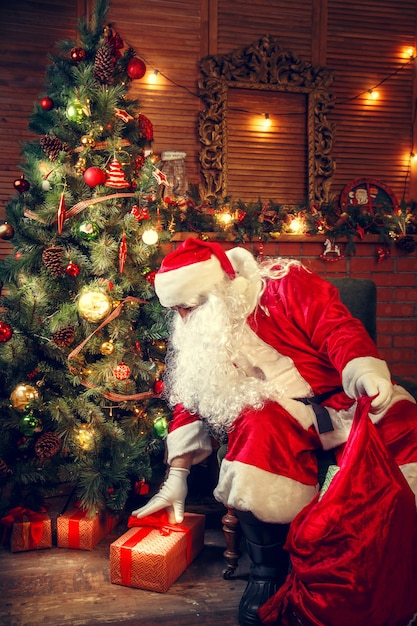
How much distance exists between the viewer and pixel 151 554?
157 centimetres

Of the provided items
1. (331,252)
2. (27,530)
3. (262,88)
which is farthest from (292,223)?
(27,530)

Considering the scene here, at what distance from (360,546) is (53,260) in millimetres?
1294

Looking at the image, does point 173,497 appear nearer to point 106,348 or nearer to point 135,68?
point 106,348

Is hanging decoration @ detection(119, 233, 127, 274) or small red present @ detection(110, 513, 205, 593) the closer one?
small red present @ detection(110, 513, 205, 593)

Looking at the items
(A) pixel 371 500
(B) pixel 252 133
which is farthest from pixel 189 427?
(B) pixel 252 133

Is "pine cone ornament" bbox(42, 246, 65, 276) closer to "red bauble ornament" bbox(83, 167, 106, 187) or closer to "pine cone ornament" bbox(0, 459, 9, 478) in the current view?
"red bauble ornament" bbox(83, 167, 106, 187)

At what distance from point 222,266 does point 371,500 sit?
0.74m

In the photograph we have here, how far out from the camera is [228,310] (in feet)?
5.18

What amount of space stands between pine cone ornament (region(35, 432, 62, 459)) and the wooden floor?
31cm

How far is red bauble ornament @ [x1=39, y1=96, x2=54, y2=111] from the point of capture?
2057mm

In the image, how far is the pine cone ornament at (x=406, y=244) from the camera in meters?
2.83

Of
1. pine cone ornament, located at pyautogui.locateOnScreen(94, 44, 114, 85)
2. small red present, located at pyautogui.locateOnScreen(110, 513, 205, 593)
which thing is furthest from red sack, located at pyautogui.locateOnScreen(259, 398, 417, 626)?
pine cone ornament, located at pyautogui.locateOnScreen(94, 44, 114, 85)

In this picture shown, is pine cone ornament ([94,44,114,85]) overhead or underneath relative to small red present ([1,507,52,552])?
overhead

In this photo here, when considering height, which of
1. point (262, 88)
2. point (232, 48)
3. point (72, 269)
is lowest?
point (72, 269)
